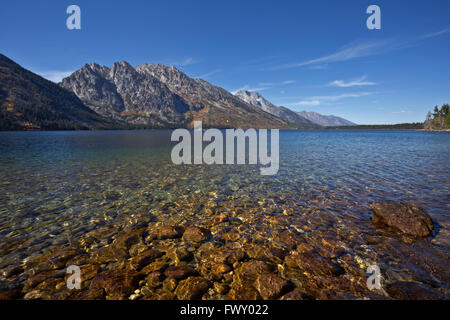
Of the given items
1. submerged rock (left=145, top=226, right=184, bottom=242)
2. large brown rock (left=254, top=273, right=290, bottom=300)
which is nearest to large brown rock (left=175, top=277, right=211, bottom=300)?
large brown rock (left=254, top=273, right=290, bottom=300)

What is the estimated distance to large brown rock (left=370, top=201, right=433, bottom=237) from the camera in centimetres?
1044

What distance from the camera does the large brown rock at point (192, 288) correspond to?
21.9 feet

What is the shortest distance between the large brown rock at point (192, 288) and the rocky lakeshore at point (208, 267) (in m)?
0.03

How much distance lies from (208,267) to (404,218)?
443 inches

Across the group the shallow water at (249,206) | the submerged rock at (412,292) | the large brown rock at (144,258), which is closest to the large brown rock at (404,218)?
the shallow water at (249,206)

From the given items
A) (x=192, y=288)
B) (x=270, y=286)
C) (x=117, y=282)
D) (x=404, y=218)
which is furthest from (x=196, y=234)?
(x=404, y=218)

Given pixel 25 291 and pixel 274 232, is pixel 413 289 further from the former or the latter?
pixel 25 291

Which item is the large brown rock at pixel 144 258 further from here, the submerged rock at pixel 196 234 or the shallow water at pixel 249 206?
the shallow water at pixel 249 206

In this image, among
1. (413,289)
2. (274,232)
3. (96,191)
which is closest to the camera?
(413,289)
